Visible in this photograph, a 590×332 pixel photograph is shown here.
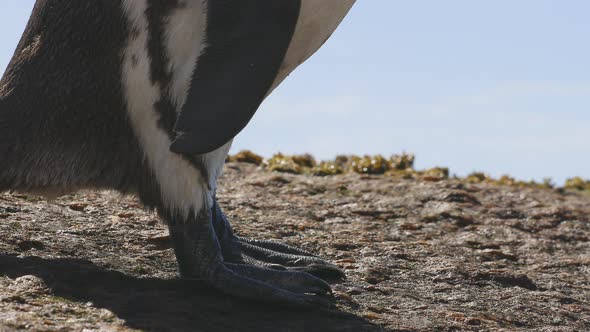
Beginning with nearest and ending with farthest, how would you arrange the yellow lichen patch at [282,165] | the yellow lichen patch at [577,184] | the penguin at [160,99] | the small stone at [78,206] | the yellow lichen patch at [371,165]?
the penguin at [160,99]
the small stone at [78,206]
the yellow lichen patch at [282,165]
the yellow lichen patch at [371,165]
the yellow lichen patch at [577,184]

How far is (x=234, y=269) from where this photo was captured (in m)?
3.14

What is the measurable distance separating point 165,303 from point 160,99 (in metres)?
0.62

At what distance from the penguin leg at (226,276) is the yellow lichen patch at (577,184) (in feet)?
14.0

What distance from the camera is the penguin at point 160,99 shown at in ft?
9.17

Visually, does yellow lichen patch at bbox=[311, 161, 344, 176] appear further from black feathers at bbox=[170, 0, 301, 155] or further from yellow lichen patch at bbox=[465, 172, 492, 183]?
black feathers at bbox=[170, 0, 301, 155]

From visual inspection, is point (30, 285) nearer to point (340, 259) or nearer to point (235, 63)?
point (235, 63)

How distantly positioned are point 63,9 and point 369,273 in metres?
1.44

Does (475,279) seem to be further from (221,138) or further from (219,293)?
(221,138)

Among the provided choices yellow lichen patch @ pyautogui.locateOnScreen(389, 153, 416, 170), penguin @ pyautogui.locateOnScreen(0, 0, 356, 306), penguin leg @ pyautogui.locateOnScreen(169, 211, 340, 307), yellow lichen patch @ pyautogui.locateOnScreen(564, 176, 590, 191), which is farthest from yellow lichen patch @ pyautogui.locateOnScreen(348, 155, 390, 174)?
penguin leg @ pyautogui.locateOnScreen(169, 211, 340, 307)

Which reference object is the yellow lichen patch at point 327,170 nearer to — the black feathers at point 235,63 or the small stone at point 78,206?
the small stone at point 78,206

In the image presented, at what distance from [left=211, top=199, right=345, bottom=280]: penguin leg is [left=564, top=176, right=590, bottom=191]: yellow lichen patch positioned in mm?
3857

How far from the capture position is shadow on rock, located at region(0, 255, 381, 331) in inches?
106

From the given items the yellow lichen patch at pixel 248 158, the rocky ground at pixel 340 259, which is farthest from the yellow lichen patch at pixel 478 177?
the yellow lichen patch at pixel 248 158

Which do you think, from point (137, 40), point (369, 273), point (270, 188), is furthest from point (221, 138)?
point (270, 188)
